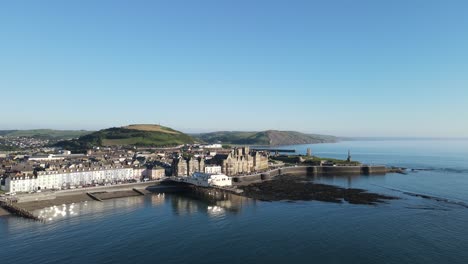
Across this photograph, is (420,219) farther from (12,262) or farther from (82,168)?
(82,168)

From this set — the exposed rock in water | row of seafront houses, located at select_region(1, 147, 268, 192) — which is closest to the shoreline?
row of seafront houses, located at select_region(1, 147, 268, 192)

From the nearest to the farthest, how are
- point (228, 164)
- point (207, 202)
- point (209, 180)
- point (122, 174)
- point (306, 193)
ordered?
point (207, 202), point (306, 193), point (209, 180), point (122, 174), point (228, 164)

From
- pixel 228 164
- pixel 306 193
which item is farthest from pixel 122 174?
pixel 306 193

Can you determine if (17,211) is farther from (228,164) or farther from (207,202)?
(228,164)

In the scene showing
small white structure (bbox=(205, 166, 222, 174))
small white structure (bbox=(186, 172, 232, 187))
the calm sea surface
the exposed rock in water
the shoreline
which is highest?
small white structure (bbox=(205, 166, 222, 174))

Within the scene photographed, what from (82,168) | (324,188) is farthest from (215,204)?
(82,168)

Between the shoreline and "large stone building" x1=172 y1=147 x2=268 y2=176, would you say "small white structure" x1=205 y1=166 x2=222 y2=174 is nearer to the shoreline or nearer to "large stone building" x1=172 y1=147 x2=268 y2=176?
"large stone building" x1=172 y1=147 x2=268 y2=176
